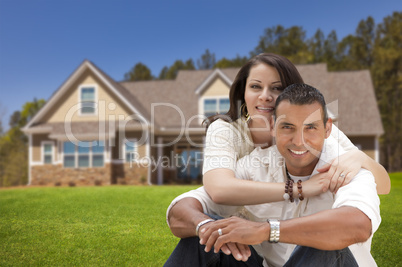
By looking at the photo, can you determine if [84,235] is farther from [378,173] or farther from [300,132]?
[378,173]

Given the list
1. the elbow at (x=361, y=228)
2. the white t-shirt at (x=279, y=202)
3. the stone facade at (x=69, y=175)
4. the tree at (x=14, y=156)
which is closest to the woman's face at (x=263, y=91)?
the white t-shirt at (x=279, y=202)

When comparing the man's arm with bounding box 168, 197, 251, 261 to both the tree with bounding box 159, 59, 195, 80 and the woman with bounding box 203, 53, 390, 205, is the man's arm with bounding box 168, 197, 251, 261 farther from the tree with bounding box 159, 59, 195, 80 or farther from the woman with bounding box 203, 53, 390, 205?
the tree with bounding box 159, 59, 195, 80

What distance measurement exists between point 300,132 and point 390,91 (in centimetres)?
2883

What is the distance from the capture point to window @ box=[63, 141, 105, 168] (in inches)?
690

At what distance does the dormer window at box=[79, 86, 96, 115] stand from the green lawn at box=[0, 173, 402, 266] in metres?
11.4

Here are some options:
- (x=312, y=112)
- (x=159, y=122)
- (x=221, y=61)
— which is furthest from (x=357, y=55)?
(x=312, y=112)

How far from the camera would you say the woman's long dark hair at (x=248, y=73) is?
345 centimetres

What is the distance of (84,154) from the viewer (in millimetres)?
17641

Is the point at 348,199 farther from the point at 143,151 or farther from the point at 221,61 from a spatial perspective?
the point at 221,61

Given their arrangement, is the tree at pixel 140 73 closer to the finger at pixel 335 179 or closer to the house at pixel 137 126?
the house at pixel 137 126

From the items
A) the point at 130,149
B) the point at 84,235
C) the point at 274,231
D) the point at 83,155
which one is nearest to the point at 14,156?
the point at 83,155

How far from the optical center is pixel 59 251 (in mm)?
4840

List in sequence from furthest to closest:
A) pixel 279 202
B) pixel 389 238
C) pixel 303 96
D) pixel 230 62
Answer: pixel 230 62, pixel 389 238, pixel 279 202, pixel 303 96

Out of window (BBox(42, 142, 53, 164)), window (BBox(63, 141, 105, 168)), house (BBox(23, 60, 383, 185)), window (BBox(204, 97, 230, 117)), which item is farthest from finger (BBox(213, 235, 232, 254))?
window (BBox(42, 142, 53, 164))
